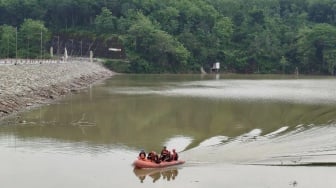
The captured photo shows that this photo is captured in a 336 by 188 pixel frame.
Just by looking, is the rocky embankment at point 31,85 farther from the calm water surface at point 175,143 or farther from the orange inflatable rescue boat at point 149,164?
the orange inflatable rescue boat at point 149,164

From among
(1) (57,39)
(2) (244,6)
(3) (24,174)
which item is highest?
(2) (244,6)

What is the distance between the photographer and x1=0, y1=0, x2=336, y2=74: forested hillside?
114250 mm

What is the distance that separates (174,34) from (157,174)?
354ft

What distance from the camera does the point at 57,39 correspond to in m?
126

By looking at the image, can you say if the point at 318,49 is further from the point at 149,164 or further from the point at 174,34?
→ the point at 149,164

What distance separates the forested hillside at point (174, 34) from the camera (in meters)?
114

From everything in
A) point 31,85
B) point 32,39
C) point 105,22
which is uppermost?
point 105,22

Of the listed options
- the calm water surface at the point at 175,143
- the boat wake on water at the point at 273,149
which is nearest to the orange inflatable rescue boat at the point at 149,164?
the calm water surface at the point at 175,143

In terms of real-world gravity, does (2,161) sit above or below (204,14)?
below

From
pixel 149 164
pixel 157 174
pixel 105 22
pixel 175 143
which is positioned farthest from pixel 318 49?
pixel 157 174

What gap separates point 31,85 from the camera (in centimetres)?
4528

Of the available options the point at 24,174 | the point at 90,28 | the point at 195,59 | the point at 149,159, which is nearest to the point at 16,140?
the point at 24,174

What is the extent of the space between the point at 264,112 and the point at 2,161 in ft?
75.5

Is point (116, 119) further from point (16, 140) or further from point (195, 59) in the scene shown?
point (195, 59)
